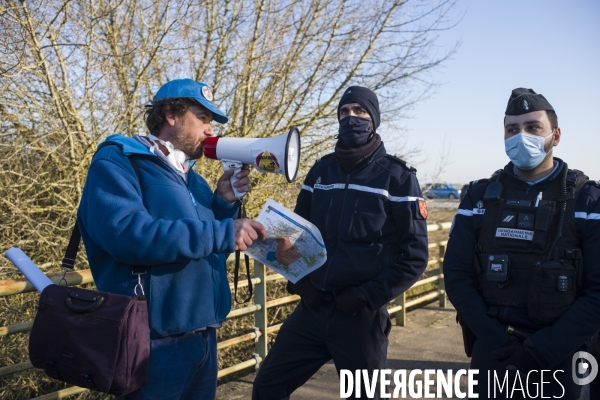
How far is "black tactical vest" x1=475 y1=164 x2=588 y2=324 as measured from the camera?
2.70 metres

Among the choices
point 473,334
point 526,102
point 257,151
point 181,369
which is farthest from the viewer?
point 473,334

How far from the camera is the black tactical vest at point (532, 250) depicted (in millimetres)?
2699

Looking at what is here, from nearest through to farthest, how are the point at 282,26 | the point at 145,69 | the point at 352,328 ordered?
1. the point at 352,328
2. the point at 145,69
3. the point at 282,26

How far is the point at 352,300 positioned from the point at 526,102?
1.37 meters

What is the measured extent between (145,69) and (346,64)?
293 centimetres

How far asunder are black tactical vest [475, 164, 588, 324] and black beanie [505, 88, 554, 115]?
0.35 m

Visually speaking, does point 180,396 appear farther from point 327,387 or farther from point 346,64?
point 346,64

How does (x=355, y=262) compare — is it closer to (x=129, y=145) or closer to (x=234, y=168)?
(x=234, y=168)

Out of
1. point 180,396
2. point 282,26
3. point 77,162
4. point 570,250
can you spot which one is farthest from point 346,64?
point 180,396

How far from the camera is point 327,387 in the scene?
480 centimetres

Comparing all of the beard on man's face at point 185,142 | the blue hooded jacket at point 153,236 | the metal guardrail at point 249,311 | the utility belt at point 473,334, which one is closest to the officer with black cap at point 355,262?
the utility belt at point 473,334

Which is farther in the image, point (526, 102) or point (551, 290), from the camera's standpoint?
point (526, 102)

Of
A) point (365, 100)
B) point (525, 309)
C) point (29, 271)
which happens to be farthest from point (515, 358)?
point (29, 271)

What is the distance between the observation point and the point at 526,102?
2945mm
